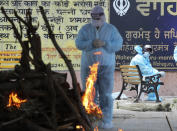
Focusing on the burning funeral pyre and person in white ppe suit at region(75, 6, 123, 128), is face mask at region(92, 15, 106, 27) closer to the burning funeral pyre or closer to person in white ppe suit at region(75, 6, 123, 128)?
person in white ppe suit at region(75, 6, 123, 128)

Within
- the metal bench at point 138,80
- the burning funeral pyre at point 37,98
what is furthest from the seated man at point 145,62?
the burning funeral pyre at point 37,98

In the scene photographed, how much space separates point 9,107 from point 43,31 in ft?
33.9

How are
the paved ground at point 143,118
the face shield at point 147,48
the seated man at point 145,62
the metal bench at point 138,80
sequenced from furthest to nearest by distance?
1. the face shield at point 147,48
2. the seated man at point 145,62
3. the metal bench at point 138,80
4. the paved ground at point 143,118

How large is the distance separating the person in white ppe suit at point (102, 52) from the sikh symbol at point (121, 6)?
626 centimetres

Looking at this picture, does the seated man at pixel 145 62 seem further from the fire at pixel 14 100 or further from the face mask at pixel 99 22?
the fire at pixel 14 100

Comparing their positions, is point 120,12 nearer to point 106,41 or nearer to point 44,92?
point 106,41

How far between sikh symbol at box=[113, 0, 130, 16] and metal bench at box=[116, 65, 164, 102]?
5.13 feet

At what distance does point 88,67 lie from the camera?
7480 mm

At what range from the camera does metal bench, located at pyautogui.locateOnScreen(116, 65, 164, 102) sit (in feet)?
42.7

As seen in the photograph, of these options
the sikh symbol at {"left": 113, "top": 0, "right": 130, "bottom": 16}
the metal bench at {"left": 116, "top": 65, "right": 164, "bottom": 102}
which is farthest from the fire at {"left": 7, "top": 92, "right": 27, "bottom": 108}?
the sikh symbol at {"left": 113, "top": 0, "right": 130, "bottom": 16}

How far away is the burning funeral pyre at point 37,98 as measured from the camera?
3.62 meters

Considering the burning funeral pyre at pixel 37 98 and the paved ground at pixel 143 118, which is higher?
the burning funeral pyre at pixel 37 98

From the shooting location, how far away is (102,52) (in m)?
7.42

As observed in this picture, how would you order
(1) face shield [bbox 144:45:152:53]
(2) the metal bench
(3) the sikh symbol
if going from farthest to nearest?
(3) the sikh symbol, (1) face shield [bbox 144:45:152:53], (2) the metal bench
